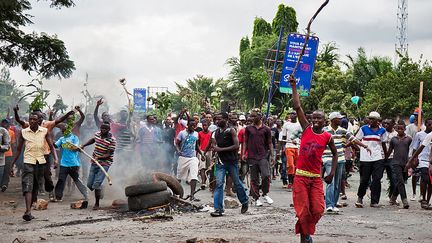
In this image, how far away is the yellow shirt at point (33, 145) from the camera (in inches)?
455

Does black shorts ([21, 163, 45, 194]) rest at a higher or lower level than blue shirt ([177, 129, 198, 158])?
lower

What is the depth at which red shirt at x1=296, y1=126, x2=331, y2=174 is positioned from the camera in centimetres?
791

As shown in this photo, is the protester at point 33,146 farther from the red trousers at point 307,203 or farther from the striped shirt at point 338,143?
the red trousers at point 307,203

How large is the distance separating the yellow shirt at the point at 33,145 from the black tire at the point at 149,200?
188cm

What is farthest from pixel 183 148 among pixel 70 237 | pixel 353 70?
pixel 353 70

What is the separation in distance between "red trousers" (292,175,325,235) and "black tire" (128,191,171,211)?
4160mm

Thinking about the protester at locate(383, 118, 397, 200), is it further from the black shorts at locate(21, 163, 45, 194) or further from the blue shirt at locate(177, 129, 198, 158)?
the black shorts at locate(21, 163, 45, 194)

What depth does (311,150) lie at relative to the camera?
7.91 meters

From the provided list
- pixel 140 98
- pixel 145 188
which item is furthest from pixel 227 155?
pixel 140 98

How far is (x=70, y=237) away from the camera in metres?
8.91

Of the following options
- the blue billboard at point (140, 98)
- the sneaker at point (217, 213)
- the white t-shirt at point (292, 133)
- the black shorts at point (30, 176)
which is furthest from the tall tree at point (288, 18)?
the sneaker at point (217, 213)

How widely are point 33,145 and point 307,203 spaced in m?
5.90

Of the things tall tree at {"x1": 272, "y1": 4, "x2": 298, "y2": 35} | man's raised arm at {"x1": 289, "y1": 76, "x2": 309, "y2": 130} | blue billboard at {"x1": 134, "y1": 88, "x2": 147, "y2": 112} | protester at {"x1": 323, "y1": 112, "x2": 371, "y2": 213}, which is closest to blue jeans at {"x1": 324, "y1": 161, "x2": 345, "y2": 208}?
protester at {"x1": 323, "y1": 112, "x2": 371, "y2": 213}

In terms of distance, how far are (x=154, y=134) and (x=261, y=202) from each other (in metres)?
4.30
